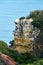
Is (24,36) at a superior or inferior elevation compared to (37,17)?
inferior

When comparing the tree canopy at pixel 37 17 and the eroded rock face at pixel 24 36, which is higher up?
the tree canopy at pixel 37 17

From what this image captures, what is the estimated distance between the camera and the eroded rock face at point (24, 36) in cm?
1204

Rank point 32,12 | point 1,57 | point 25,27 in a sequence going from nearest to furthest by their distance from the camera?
1. point 1,57
2. point 25,27
3. point 32,12

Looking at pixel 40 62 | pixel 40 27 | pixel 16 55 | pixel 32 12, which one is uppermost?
pixel 32 12

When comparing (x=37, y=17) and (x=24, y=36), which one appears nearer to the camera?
(x=24, y=36)

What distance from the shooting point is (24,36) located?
12.1m

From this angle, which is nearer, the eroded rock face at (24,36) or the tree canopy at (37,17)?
the eroded rock face at (24,36)

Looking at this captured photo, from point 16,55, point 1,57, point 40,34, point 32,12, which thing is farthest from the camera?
point 32,12

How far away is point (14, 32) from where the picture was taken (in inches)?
485

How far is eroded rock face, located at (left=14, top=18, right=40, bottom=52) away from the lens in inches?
474

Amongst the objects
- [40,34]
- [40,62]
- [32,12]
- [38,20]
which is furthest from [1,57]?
[32,12]

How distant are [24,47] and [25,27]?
66cm

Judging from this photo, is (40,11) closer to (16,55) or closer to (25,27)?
(25,27)

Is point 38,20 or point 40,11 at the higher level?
point 40,11
